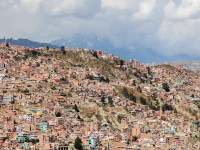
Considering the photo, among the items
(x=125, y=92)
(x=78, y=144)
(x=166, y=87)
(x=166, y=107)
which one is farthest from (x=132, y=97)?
(x=78, y=144)

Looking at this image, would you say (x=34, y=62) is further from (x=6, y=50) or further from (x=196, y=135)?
(x=196, y=135)

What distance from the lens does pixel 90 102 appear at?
331 ft

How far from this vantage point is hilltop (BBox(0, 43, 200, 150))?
76.6 m

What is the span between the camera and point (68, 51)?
149 meters

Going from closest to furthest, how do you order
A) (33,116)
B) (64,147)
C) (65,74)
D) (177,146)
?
1. (64,147)
2. (177,146)
3. (33,116)
4. (65,74)

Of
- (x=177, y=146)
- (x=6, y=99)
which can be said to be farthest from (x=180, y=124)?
(x=6, y=99)

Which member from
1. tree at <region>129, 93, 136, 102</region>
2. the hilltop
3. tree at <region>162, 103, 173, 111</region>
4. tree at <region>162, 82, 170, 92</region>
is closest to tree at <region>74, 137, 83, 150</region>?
the hilltop

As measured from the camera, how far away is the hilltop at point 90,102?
76.6 m

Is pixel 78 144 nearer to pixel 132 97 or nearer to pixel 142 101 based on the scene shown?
pixel 132 97

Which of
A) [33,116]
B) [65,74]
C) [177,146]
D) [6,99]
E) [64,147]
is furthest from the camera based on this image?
[65,74]

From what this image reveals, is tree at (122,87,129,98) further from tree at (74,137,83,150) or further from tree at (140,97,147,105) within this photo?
tree at (74,137,83,150)

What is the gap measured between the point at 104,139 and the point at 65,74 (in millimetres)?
46718

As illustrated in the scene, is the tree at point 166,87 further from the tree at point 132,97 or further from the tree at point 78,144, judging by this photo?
the tree at point 78,144

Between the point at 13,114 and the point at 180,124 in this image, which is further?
the point at 180,124
